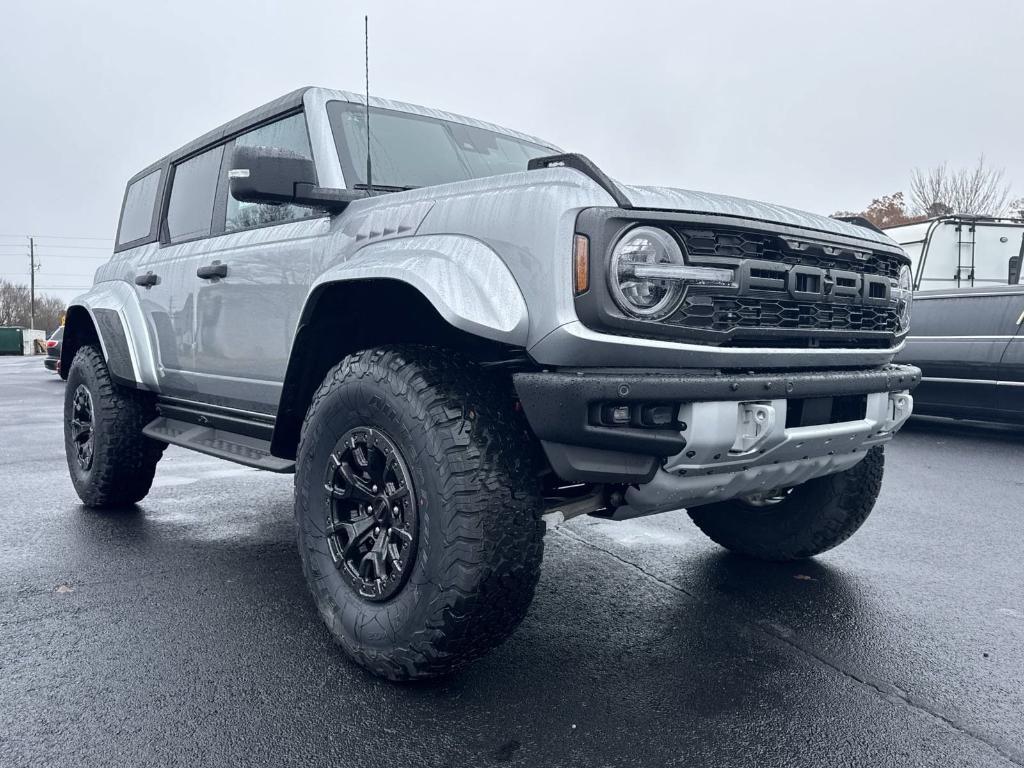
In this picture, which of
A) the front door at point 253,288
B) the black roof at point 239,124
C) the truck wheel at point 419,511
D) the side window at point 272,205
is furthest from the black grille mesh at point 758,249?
the black roof at point 239,124

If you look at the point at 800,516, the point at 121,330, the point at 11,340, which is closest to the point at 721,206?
the point at 800,516

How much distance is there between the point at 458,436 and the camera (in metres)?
2.31

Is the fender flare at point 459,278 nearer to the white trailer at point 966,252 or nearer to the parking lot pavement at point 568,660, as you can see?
the parking lot pavement at point 568,660

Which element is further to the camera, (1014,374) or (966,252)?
(966,252)

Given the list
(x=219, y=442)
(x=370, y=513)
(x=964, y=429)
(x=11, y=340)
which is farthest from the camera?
(x=11, y=340)

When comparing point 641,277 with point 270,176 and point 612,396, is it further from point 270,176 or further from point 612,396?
point 270,176

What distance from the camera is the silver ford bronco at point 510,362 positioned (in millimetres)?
2252

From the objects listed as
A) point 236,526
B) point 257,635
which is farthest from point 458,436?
point 236,526

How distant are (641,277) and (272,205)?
1.87 meters

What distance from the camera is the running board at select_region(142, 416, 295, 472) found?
133 inches

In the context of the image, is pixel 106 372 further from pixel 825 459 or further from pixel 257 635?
pixel 825 459

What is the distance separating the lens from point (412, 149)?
344 centimetres

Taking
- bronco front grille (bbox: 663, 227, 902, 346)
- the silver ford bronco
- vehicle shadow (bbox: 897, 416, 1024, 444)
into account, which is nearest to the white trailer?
vehicle shadow (bbox: 897, 416, 1024, 444)

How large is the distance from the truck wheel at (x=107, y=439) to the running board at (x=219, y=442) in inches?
5.0
